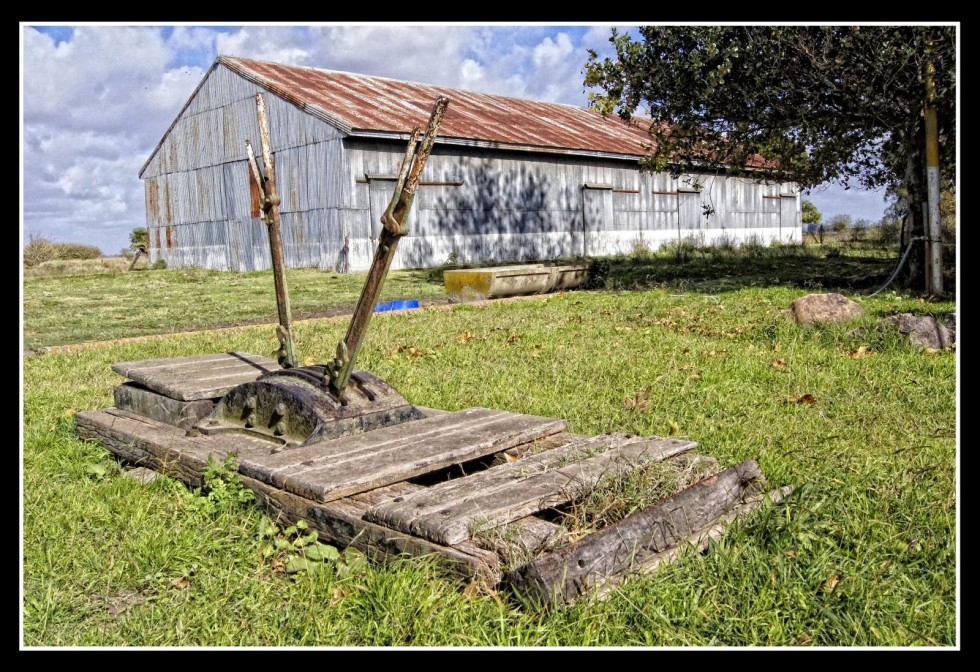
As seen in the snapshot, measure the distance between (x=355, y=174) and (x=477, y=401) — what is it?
14894mm

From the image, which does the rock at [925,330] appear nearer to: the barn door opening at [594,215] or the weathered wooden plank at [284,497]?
the weathered wooden plank at [284,497]

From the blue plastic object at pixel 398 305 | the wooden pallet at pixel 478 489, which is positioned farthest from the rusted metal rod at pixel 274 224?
the blue plastic object at pixel 398 305

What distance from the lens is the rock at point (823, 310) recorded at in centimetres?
761

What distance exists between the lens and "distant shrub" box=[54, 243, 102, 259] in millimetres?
29322

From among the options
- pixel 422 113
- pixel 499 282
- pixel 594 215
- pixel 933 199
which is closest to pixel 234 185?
pixel 422 113

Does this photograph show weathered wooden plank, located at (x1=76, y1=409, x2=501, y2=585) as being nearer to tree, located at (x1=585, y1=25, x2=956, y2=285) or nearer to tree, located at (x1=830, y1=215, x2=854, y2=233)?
tree, located at (x1=585, y1=25, x2=956, y2=285)

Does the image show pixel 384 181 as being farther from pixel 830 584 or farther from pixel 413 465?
pixel 830 584

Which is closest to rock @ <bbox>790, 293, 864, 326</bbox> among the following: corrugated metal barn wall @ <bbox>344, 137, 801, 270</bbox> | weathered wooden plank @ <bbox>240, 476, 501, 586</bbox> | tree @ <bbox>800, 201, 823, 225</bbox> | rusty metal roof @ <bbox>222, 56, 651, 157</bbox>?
weathered wooden plank @ <bbox>240, 476, 501, 586</bbox>

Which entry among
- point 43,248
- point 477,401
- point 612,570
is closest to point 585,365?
point 477,401

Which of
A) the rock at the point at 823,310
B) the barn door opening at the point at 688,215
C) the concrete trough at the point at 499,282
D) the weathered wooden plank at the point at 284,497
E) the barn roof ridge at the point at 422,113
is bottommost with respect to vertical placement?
the weathered wooden plank at the point at 284,497

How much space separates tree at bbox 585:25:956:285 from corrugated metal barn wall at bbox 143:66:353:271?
8.10 meters

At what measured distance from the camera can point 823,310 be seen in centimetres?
772

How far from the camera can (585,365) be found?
20.1 ft

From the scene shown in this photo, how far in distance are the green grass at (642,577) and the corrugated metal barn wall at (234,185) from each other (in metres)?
13.4
